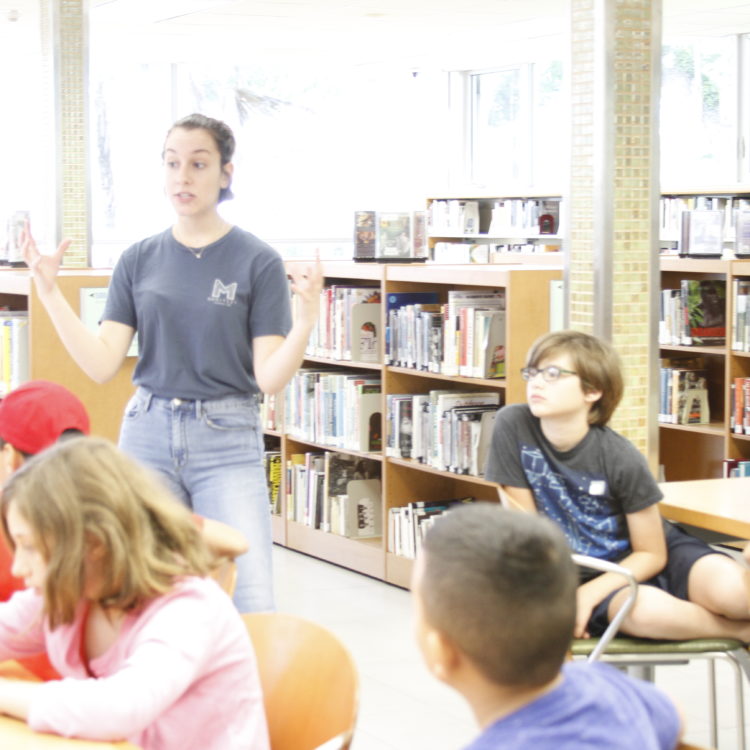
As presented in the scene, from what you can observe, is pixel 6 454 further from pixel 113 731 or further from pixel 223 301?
pixel 113 731

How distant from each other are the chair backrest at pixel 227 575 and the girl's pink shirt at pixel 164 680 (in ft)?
1.42

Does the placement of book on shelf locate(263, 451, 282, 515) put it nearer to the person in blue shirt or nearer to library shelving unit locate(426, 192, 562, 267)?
the person in blue shirt

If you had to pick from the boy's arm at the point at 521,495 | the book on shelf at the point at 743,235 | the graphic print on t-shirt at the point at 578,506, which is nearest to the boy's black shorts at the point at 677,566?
the graphic print on t-shirt at the point at 578,506

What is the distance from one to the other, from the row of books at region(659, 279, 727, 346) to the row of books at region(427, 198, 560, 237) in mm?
5463

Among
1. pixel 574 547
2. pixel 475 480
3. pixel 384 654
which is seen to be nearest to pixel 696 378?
pixel 475 480

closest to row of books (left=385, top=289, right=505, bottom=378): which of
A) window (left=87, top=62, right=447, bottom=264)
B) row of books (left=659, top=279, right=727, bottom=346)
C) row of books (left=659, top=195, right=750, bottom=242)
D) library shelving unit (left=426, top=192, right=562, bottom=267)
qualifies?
row of books (left=659, top=279, right=727, bottom=346)

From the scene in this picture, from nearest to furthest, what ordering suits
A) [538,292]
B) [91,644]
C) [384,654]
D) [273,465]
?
[91,644] < [384,654] < [538,292] < [273,465]

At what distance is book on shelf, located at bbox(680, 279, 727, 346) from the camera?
20.6 ft

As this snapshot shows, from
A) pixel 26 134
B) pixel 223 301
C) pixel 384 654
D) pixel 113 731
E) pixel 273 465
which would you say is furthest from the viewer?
pixel 26 134

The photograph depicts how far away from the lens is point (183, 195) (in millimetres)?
3018

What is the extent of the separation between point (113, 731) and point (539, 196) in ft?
34.7

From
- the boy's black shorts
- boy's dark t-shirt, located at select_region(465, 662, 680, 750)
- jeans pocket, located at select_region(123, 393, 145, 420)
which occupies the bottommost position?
the boy's black shorts

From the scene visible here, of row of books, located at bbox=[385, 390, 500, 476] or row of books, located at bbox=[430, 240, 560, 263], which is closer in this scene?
row of books, located at bbox=[385, 390, 500, 476]

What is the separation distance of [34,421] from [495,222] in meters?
10.2
